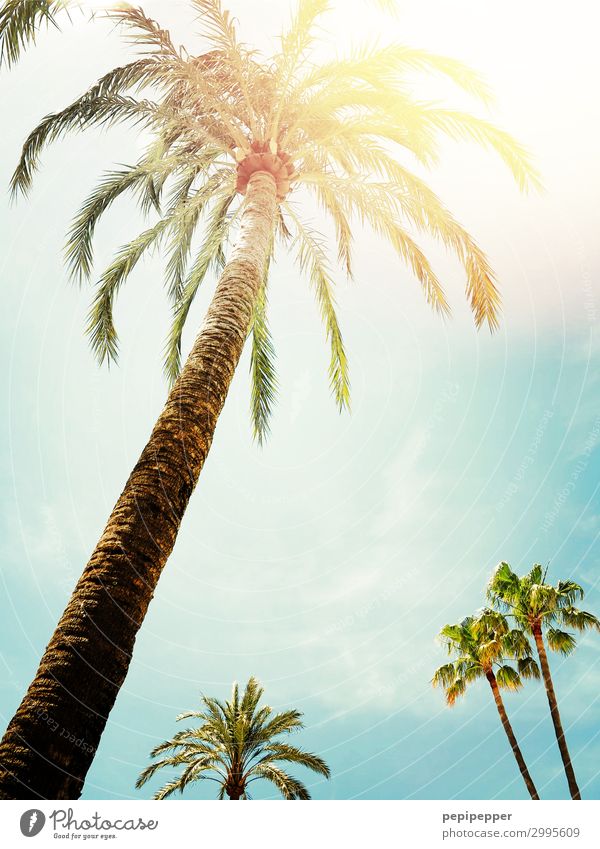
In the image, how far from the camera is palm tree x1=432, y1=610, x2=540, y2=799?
12.8 m

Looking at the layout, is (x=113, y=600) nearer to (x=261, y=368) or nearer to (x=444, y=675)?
(x=261, y=368)

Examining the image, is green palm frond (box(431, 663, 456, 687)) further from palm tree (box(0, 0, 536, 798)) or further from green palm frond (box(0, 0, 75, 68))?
green palm frond (box(0, 0, 75, 68))

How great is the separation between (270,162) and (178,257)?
2.98m

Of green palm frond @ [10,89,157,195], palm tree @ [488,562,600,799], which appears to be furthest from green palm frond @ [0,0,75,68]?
palm tree @ [488,562,600,799]

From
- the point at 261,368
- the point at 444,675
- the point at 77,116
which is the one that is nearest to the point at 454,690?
the point at 444,675

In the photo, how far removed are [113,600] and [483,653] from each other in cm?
1297

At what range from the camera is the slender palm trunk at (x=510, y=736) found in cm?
1232

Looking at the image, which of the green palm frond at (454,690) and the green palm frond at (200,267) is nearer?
the green palm frond at (200,267)

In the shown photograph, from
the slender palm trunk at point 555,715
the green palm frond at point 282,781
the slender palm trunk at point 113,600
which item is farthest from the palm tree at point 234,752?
the slender palm trunk at point 113,600

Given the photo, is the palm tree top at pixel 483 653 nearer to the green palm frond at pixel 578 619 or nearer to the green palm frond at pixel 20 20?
the green palm frond at pixel 578 619

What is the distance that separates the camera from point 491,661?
1313 cm
